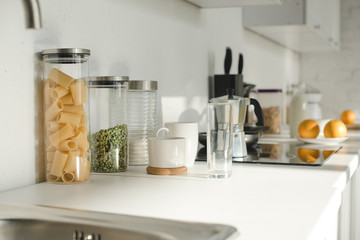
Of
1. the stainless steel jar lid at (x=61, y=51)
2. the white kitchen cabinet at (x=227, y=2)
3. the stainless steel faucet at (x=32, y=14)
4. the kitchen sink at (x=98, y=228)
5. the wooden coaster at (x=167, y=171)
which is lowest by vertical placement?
the kitchen sink at (x=98, y=228)

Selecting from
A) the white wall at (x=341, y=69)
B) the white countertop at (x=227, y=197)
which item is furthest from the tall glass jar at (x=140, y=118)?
the white wall at (x=341, y=69)

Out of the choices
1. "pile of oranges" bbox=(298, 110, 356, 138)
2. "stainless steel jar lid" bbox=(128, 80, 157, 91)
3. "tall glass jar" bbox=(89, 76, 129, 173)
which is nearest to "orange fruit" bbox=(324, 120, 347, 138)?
"pile of oranges" bbox=(298, 110, 356, 138)

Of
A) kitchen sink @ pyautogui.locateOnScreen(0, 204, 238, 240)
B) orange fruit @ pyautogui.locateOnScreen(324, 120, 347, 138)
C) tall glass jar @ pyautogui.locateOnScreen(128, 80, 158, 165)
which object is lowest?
kitchen sink @ pyautogui.locateOnScreen(0, 204, 238, 240)

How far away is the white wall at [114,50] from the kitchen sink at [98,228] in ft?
0.75

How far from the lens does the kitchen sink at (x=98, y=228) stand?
2.34 ft

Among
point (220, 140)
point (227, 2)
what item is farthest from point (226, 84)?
point (220, 140)

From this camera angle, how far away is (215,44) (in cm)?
236

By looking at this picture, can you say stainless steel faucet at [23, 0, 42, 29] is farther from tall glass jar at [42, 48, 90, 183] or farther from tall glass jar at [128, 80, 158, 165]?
tall glass jar at [128, 80, 158, 165]

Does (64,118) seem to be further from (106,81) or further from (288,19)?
(288,19)

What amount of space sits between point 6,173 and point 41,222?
10.8 inches

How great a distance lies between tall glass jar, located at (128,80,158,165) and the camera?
138cm

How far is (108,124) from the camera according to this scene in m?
1.23

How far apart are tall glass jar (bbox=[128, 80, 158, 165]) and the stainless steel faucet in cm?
69

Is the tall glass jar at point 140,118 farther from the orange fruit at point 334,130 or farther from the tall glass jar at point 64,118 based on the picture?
the orange fruit at point 334,130
